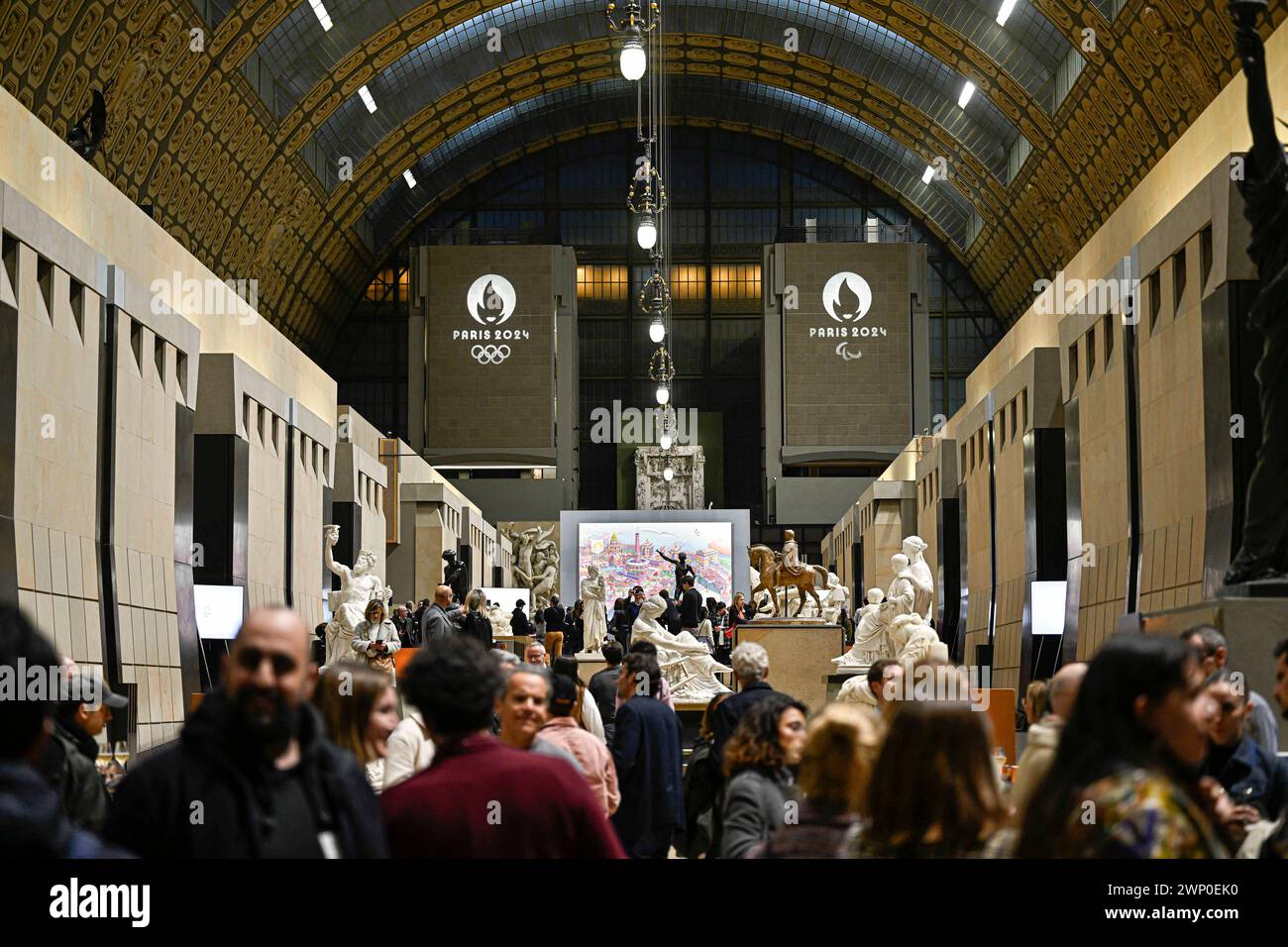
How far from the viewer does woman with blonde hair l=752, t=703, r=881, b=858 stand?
3.67 m

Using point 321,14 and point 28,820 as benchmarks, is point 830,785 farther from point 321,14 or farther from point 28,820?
point 321,14

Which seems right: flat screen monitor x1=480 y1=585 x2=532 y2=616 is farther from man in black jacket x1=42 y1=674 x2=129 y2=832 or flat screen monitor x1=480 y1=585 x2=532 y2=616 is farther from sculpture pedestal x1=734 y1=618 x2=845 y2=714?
man in black jacket x1=42 y1=674 x2=129 y2=832

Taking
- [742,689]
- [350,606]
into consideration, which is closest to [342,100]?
[350,606]

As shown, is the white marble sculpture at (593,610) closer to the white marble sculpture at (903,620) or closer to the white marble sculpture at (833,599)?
the white marble sculpture at (833,599)

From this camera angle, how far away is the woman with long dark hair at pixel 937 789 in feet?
10.3

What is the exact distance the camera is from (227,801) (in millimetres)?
3113

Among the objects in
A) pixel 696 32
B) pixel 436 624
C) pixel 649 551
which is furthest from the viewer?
pixel 696 32

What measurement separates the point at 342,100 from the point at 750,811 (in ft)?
→ 127

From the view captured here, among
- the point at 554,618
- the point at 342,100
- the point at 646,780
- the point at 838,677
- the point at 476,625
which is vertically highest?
the point at 342,100

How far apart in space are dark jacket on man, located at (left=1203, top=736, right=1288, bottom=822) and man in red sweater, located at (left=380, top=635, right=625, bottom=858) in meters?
3.17

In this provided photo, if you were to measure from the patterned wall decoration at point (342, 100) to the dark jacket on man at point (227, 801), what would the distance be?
74.2 feet

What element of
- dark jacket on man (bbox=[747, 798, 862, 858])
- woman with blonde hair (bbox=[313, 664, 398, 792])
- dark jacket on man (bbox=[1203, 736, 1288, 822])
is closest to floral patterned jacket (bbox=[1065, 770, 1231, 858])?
dark jacket on man (bbox=[747, 798, 862, 858])
